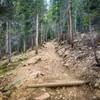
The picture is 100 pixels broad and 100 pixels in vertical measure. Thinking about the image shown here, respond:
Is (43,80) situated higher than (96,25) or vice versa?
(96,25)

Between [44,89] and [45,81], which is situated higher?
[45,81]

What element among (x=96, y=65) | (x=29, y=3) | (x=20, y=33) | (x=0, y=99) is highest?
(x=29, y=3)

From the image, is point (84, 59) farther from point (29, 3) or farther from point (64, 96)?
point (29, 3)

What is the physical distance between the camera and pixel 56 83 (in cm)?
1169

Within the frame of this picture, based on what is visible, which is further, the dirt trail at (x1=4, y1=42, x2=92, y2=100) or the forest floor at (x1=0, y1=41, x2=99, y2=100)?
the dirt trail at (x1=4, y1=42, x2=92, y2=100)

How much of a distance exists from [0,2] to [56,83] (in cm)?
681

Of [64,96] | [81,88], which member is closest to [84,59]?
[81,88]

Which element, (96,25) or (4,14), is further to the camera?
(96,25)

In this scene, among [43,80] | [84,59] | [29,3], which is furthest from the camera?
[29,3]

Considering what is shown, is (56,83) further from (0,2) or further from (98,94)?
(0,2)

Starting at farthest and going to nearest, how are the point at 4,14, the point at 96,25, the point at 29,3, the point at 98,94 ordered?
1. the point at 29,3
2. the point at 96,25
3. the point at 4,14
4. the point at 98,94

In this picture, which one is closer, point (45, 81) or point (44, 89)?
point (44, 89)

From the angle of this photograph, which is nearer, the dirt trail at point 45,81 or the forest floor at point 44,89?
the forest floor at point 44,89

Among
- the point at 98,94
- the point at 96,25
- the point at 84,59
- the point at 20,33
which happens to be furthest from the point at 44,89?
the point at 20,33
